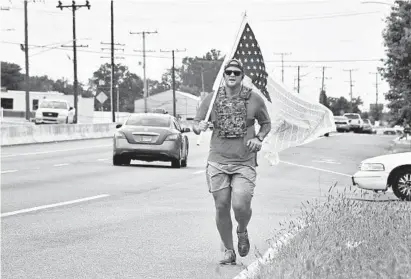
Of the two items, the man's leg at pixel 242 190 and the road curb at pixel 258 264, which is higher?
the man's leg at pixel 242 190

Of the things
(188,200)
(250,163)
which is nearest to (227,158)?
(250,163)

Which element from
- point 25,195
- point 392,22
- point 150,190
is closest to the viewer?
point 25,195

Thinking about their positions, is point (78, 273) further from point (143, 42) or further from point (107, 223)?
point (143, 42)

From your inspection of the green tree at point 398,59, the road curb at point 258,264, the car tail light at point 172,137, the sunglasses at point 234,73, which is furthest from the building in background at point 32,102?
the sunglasses at point 234,73

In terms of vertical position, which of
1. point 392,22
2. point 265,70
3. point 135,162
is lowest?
point 135,162

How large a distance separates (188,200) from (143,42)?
8938cm

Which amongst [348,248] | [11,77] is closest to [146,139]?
[348,248]

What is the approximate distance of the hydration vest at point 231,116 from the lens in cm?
942

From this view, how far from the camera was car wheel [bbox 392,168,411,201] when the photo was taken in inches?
747

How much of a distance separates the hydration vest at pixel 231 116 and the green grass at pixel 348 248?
115cm

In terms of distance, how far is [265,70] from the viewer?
10961 millimetres

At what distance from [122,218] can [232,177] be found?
455cm

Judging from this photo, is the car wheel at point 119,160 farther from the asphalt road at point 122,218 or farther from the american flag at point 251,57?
the american flag at point 251,57

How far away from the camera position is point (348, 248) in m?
8.90
